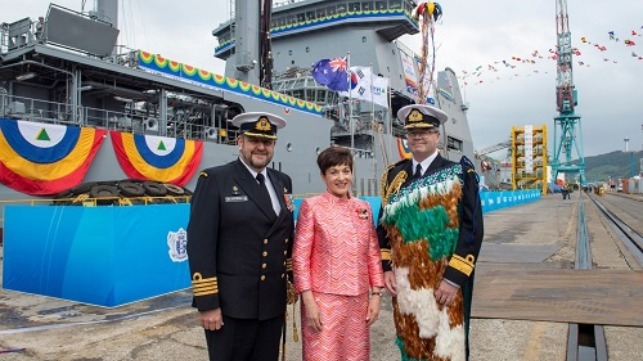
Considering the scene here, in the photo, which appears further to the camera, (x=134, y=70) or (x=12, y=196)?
(x=134, y=70)

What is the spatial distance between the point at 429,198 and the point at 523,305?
2.57m

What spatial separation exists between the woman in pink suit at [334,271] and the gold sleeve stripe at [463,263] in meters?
0.42

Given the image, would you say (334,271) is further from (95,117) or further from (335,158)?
(95,117)

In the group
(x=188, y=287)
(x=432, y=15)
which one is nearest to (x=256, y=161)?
(x=432, y=15)

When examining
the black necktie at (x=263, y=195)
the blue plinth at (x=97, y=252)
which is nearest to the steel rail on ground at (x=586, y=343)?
the black necktie at (x=263, y=195)

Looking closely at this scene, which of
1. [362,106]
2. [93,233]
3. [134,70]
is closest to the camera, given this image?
[93,233]

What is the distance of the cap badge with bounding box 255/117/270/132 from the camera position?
90.7 inches

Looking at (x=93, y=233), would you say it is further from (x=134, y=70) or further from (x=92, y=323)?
(x=134, y=70)

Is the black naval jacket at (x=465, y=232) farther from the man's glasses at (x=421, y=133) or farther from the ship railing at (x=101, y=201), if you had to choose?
the ship railing at (x=101, y=201)

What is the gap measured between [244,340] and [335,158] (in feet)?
3.49

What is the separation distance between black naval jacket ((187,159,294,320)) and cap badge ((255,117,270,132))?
225mm

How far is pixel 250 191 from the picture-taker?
228cm

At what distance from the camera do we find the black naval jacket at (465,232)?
2.23 m

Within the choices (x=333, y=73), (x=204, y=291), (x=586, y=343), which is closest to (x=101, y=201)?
(x=204, y=291)
